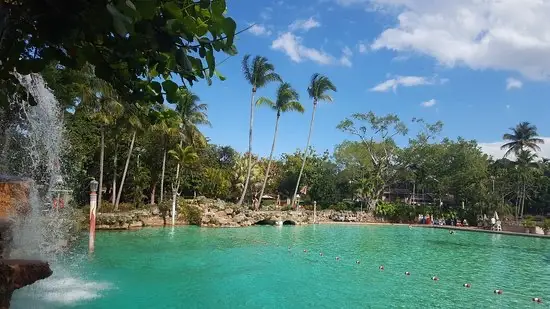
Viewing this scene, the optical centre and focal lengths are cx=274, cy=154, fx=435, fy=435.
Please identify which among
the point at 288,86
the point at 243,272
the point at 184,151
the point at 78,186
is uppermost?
the point at 288,86

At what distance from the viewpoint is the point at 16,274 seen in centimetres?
403

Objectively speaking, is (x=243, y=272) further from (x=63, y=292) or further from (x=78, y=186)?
(x=78, y=186)

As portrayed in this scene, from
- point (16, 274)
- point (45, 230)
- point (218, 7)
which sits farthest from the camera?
point (45, 230)

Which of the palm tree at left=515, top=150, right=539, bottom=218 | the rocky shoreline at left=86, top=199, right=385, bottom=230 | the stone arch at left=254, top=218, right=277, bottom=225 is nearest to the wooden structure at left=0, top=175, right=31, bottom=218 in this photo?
the rocky shoreline at left=86, top=199, right=385, bottom=230

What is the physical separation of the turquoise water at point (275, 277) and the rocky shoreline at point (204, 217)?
3.68 metres

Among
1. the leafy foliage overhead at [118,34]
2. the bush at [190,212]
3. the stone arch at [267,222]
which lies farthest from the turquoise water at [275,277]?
the stone arch at [267,222]

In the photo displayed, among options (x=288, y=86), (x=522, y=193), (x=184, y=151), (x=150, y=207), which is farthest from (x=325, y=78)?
(x=522, y=193)

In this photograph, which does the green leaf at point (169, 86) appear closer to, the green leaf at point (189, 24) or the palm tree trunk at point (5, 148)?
the green leaf at point (189, 24)

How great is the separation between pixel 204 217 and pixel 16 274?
90.5 ft

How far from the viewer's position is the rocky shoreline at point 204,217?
2567cm

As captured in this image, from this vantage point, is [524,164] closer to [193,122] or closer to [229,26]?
[193,122]

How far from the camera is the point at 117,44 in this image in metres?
2.40

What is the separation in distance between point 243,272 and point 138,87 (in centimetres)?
1155

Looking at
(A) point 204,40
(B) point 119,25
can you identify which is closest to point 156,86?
(A) point 204,40
